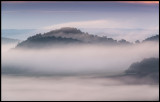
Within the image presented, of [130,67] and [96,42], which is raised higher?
[96,42]

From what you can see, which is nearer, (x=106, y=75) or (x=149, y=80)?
(x=149, y=80)

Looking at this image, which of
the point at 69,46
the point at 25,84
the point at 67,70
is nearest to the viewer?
the point at 25,84

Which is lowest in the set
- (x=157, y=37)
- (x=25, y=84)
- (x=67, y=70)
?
(x=25, y=84)

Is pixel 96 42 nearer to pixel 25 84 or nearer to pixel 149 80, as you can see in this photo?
pixel 149 80

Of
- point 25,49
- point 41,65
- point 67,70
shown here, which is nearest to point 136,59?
point 67,70

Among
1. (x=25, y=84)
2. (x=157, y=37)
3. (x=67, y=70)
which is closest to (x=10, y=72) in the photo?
(x=25, y=84)

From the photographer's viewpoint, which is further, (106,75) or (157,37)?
(106,75)

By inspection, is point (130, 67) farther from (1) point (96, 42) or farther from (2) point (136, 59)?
(1) point (96, 42)

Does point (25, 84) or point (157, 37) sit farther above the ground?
point (157, 37)

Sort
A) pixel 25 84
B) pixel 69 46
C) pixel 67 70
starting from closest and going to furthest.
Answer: pixel 25 84, pixel 67 70, pixel 69 46
